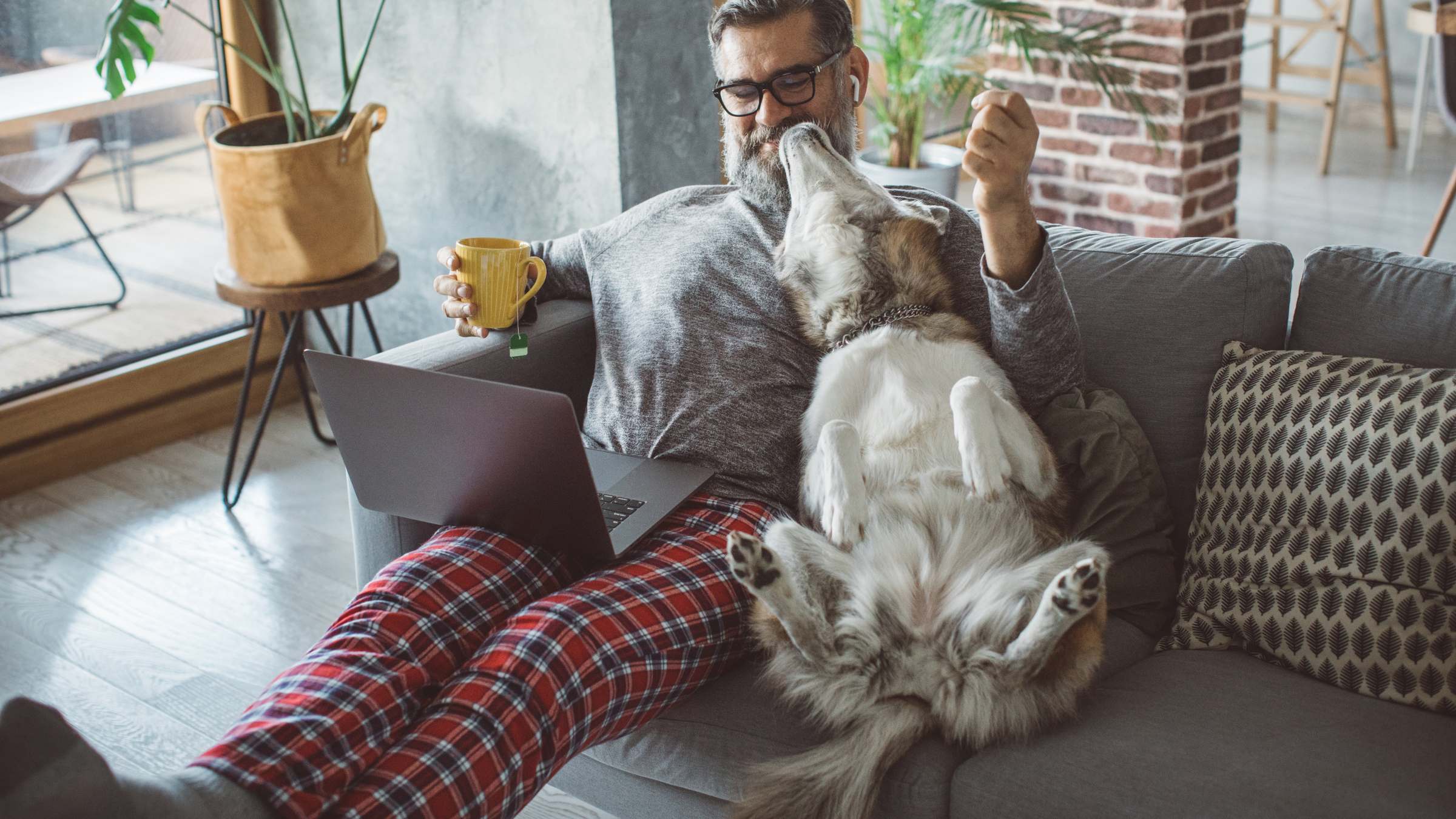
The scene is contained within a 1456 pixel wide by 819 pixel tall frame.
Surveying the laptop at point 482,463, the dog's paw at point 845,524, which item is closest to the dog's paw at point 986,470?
the dog's paw at point 845,524

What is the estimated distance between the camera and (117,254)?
325 cm

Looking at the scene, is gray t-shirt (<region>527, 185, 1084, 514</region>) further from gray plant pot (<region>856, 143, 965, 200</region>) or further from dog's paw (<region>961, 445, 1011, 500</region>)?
gray plant pot (<region>856, 143, 965, 200</region>)

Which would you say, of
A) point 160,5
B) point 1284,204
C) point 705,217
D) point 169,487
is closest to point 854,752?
point 705,217

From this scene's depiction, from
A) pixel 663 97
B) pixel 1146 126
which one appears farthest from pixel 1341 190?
pixel 663 97

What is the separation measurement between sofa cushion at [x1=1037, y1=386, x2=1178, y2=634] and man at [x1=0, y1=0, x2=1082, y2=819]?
0.30 ft

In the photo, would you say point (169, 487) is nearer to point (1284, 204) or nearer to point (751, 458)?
point (751, 458)

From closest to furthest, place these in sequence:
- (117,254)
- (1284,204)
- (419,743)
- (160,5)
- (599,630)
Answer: (419,743), (599,630), (160,5), (117,254), (1284,204)

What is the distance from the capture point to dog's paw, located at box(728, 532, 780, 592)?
142 cm

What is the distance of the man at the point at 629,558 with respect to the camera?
1.26 m

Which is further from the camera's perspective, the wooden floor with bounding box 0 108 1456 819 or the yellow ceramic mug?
the wooden floor with bounding box 0 108 1456 819

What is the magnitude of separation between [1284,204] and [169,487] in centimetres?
453

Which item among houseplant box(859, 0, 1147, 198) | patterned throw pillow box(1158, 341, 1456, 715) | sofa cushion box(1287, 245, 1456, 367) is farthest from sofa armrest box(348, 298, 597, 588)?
houseplant box(859, 0, 1147, 198)

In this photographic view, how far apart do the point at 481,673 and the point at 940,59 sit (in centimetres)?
277

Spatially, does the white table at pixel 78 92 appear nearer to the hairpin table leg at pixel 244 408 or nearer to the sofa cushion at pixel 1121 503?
the hairpin table leg at pixel 244 408
